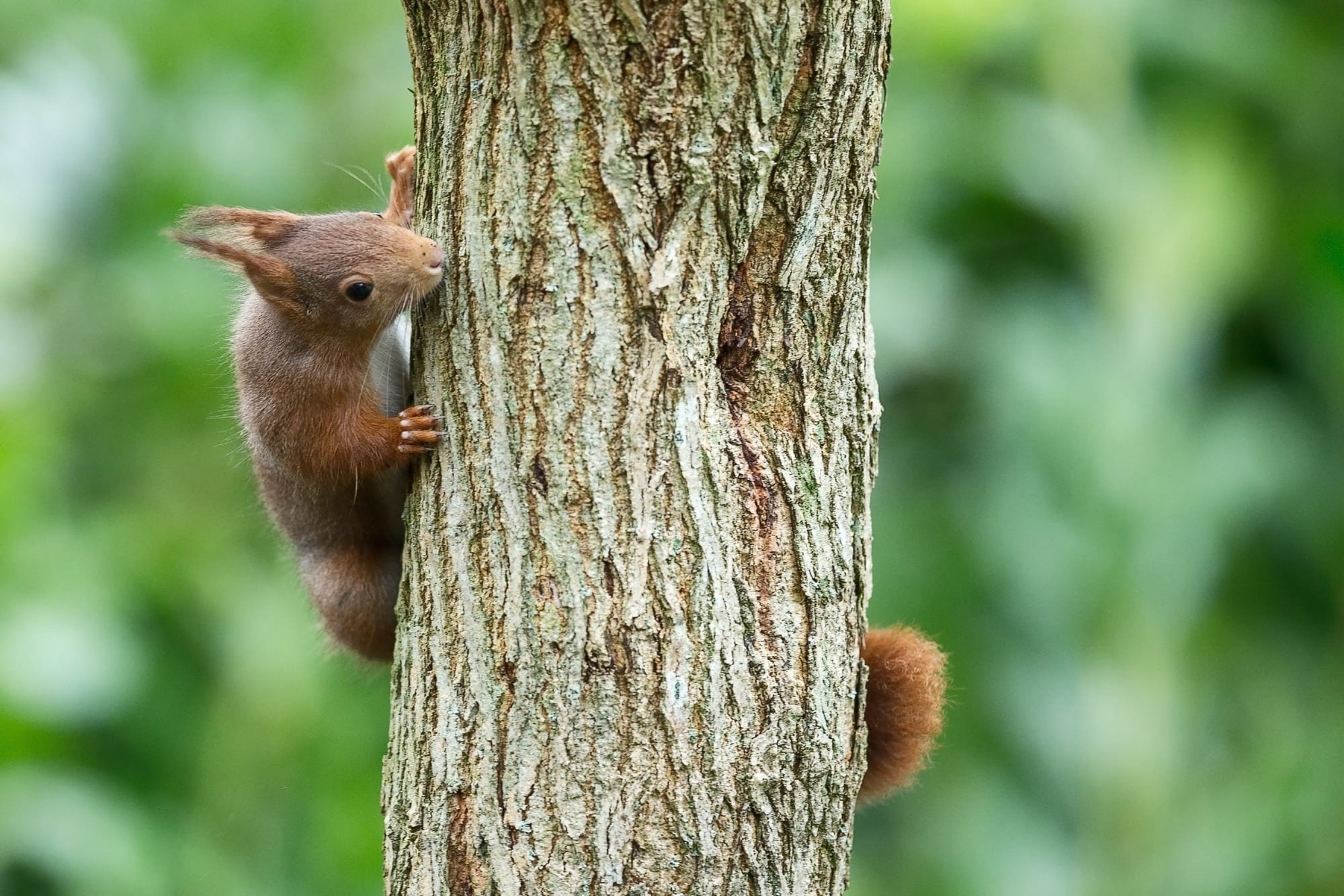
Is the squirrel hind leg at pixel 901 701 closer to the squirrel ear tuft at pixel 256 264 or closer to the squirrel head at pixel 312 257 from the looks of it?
the squirrel head at pixel 312 257

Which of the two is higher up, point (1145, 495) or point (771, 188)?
point (771, 188)

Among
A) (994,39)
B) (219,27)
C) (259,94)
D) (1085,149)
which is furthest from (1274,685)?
(219,27)

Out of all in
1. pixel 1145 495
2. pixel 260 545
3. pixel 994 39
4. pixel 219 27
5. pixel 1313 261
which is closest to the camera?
pixel 1145 495

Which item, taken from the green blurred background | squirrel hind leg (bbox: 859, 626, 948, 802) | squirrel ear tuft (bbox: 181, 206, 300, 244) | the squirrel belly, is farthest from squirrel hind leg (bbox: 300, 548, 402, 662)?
squirrel hind leg (bbox: 859, 626, 948, 802)

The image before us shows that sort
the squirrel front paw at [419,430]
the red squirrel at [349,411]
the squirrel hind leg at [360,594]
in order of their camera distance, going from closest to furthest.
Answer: the squirrel front paw at [419,430]
the red squirrel at [349,411]
the squirrel hind leg at [360,594]

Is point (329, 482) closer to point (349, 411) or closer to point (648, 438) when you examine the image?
point (349, 411)

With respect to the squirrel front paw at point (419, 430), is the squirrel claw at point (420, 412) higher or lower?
higher

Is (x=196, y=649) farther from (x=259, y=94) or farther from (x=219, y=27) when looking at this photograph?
(x=219, y=27)

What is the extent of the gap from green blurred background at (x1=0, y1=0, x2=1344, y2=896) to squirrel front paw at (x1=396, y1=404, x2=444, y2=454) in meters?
1.61

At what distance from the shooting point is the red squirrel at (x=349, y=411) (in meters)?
2.74

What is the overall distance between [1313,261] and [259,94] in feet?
14.8

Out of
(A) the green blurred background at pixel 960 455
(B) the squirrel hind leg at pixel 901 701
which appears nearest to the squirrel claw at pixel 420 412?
(B) the squirrel hind leg at pixel 901 701

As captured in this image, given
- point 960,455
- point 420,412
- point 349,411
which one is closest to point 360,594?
point 349,411

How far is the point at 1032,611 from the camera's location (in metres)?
4.95
